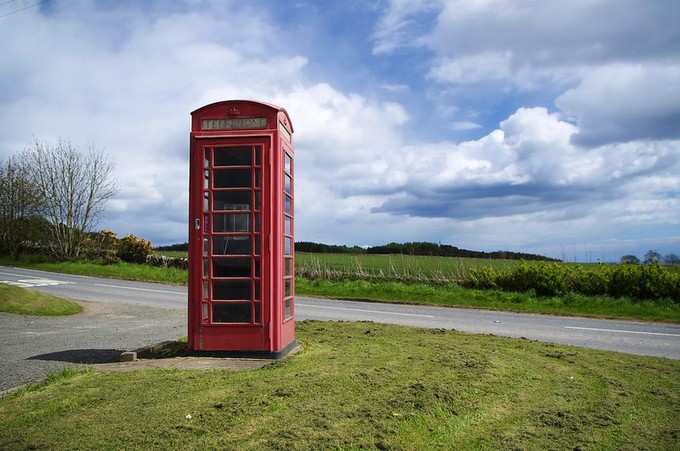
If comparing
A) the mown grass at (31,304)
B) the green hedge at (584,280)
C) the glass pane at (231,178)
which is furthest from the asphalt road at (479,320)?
the glass pane at (231,178)

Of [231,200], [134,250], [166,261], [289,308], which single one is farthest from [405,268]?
[134,250]

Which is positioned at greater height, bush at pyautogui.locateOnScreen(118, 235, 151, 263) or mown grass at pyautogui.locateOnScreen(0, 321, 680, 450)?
bush at pyautogui.locateOnScreen(118, 235, 151, 263)

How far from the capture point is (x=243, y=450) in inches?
154

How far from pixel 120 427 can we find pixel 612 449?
12.5 ft

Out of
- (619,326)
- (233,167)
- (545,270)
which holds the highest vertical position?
(233,167)

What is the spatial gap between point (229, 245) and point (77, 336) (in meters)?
5.20

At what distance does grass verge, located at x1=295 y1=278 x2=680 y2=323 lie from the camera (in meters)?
16.6

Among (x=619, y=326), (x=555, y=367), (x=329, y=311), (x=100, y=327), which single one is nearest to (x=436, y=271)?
(x=329, y=311)

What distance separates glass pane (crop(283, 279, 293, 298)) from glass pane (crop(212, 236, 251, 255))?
84 cm

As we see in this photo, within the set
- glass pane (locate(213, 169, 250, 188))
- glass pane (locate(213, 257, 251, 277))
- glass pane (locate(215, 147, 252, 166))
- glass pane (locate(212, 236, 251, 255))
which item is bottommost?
glass pane (locate(213, 257, 251, 277))

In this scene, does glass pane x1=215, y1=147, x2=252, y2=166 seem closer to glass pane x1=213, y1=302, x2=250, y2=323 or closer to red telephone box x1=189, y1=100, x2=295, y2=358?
red telephone box x1=189, y1=100, x2=295, y2=358

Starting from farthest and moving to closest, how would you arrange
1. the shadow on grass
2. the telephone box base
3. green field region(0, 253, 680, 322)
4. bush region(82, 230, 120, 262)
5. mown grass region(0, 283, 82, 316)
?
1. bush region(82, 230, 120, 262)
2. green field region(0, 253, 680, 322)
3. mown grass region(0, 283, 82, 316)
4. the shadow on grass
5. the telephone box base

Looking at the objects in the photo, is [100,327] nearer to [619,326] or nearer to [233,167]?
[233,167]

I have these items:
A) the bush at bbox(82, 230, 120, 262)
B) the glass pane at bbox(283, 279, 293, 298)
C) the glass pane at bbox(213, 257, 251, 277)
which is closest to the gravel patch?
the glass pane at bbox(213, 257, 251, 277)
